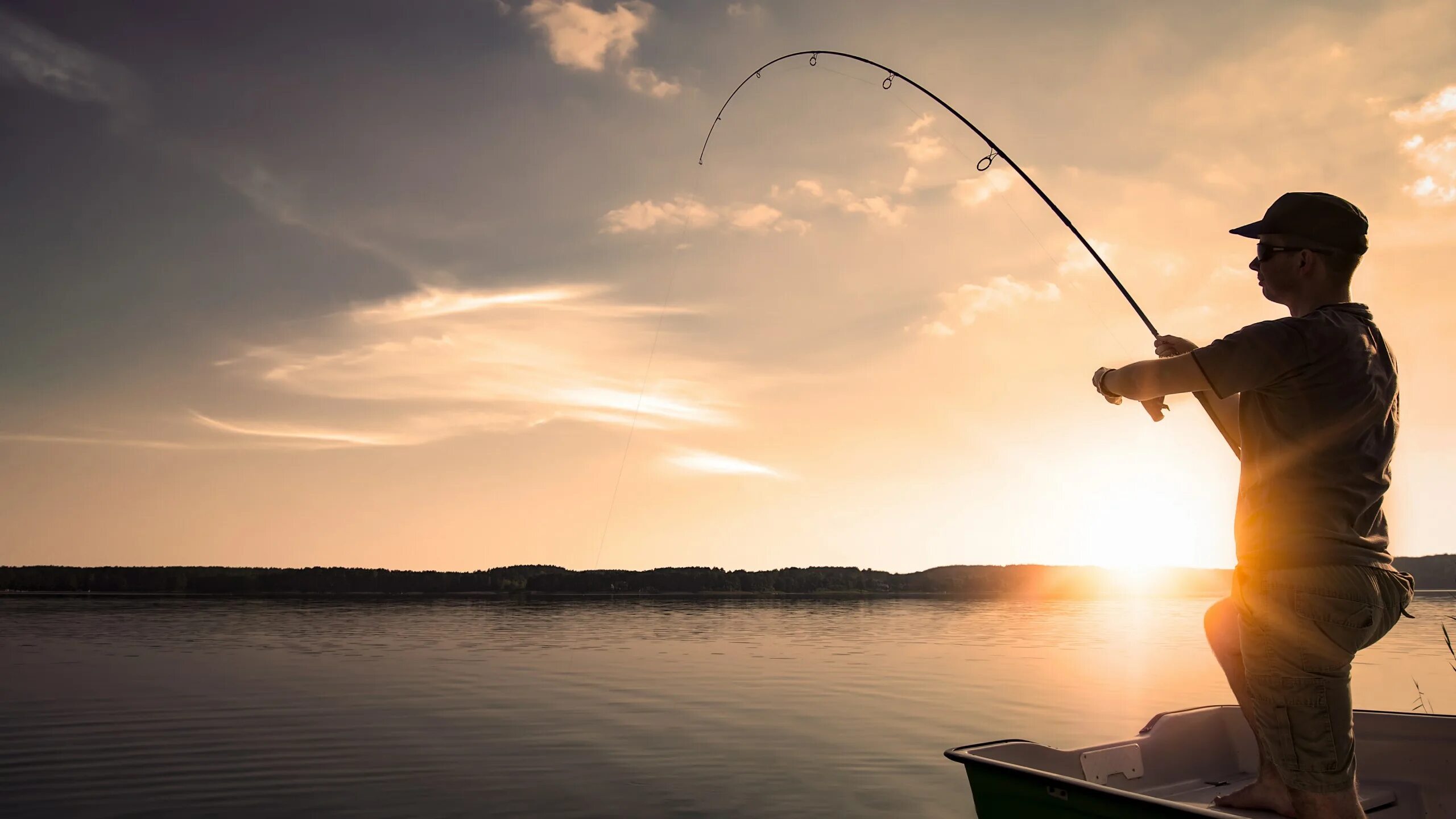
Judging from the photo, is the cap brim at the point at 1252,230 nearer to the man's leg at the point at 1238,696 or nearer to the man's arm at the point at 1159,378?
the man's arm at the point at 1159,378

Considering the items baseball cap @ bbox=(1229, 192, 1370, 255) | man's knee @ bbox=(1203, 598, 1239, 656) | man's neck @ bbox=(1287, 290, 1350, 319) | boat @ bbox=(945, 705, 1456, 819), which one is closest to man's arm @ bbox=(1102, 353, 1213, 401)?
man's neck @ bbox=(1287, 290, 1350, 319)

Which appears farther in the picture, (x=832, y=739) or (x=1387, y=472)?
(x=832, y=739)

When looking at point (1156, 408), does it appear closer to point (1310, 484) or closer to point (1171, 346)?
point (1171, 346)

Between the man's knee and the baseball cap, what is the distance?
5.71ft

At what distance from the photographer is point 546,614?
68062mm

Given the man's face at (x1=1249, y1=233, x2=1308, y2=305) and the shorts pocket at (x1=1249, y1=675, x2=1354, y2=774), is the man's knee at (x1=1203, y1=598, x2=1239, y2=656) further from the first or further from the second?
the man's face at (x1=1249, y1=233, x2=1308, y2=305)

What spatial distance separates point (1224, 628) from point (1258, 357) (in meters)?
1.69

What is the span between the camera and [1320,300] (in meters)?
3.68

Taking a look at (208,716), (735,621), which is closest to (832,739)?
(208,716)

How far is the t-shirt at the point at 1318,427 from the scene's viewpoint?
3.38 meters

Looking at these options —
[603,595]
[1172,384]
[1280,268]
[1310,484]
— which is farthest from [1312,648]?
[603,595]

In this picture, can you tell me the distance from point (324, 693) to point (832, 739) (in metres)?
→ 12.3

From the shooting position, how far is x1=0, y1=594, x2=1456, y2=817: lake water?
34.7ft

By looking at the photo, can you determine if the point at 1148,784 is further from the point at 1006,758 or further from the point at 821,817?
the point at 821,817
